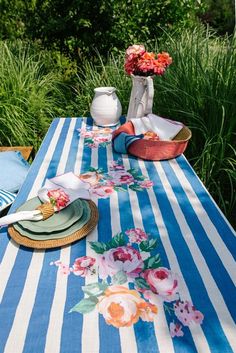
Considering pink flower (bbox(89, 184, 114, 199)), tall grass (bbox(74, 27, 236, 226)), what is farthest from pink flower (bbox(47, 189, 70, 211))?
tall grass (bbox(74, 27, 236, 226))

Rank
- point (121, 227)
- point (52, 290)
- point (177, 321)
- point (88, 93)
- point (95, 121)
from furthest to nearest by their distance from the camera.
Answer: point (88, 93), point (95, 121), point (121, 227), point (52, 290), point (177, 321)

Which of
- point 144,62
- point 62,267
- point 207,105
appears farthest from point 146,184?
point 207,105

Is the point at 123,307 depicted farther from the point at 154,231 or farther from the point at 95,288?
the point at 154,231

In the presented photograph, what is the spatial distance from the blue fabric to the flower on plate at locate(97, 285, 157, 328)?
110 centimetres

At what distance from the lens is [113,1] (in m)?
3.93

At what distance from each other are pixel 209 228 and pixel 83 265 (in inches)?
20.7

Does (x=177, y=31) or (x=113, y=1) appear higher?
(x=113, y=1)

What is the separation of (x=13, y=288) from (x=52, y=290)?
0.13 meters

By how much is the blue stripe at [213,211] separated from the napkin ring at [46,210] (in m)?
0.67

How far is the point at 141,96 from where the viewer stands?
2.25 meters

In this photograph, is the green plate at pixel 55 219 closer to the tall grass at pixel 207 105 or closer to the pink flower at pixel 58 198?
the pink flower at pixel 58 198

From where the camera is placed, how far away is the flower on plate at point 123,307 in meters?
0.90

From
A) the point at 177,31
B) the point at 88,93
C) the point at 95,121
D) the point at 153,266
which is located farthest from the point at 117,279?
the point at 177,31

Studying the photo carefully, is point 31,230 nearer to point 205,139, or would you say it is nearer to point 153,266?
point 153,266
